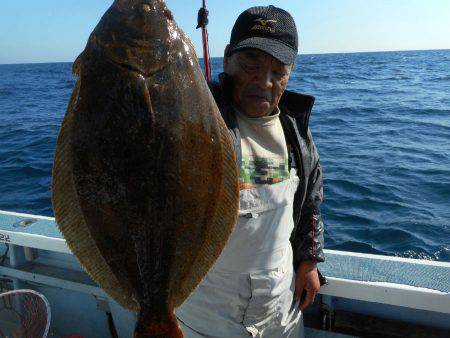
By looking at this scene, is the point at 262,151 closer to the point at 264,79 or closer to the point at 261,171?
the point at 261,171

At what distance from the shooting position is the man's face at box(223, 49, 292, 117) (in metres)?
2.28

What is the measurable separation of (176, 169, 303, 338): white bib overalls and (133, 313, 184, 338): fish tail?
21.1 inches

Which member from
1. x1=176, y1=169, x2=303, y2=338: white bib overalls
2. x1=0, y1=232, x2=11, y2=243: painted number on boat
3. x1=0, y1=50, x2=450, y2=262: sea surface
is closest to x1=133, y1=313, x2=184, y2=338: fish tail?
x1=176, y1=169, x2=303, y2=338: white bib overalls

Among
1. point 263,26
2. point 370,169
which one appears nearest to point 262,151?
point 263,26

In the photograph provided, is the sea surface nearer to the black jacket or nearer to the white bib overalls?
the black jacket

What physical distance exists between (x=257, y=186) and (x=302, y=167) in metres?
0.37

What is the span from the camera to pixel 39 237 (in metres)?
3.62

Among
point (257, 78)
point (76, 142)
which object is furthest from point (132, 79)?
point (257, 78)

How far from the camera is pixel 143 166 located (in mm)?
1545

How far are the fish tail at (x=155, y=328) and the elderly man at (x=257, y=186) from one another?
2.02 feet

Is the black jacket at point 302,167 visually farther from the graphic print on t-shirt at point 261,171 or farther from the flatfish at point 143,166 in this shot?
the flatfish at point 143,166

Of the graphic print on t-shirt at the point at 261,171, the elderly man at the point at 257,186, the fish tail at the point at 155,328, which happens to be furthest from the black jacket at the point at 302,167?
the fish tail at the point at 155,328

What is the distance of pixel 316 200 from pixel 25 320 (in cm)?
264

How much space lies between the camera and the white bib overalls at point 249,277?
224 cm
